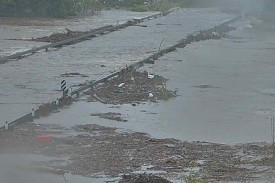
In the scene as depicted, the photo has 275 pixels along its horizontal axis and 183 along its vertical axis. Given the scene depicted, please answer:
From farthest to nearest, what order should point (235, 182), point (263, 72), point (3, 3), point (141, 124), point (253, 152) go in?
point (3, 3) → point (263, 72) → point (141, 124) → point (253, 152) → point (235, 182)

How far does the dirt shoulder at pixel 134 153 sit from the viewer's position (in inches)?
396

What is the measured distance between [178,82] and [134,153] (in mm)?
8023

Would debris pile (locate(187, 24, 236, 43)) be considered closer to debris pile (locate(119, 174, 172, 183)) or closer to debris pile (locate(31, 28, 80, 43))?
debris pile (locate(31, 28, 80, 43))

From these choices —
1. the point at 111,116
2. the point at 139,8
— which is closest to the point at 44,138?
the point at 111,116

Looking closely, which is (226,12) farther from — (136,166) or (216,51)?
(136,166)

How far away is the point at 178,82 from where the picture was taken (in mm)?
19016

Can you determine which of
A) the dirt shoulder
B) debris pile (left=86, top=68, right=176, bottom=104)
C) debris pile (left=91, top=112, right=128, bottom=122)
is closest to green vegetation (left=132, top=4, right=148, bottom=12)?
debris pile (left=86, top=68, right=176, bottom=104)

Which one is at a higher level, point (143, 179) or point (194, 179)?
point (143, 179)

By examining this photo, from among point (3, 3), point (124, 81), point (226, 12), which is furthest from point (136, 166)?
point (226, 12)

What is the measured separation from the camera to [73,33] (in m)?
30.2

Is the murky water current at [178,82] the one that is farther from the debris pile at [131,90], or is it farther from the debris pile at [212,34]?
the debris pile at [212,34]

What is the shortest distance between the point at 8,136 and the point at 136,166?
2.80 metres

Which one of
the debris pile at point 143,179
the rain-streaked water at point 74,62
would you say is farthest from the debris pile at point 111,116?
the debris pile at point 143,179

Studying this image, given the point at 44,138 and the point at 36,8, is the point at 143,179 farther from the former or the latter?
the point at 36,8
